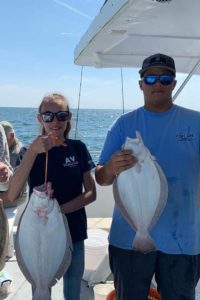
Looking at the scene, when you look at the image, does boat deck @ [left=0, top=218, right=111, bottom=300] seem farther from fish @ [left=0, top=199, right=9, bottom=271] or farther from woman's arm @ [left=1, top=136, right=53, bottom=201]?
woman's arm @ [left=1, top=136, right=53, bottom=201]

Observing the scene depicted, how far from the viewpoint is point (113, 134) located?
2.55 meters

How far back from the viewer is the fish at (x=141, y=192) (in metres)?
2.13

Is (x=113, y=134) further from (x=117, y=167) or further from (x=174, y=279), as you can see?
(x=174, y=279)

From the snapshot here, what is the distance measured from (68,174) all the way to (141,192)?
56 cm

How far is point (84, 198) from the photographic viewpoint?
257cm

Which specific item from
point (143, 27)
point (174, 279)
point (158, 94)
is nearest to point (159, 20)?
point (143, 27)

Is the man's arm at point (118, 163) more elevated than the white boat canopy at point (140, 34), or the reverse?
the white boat canopy at point (140, 34)

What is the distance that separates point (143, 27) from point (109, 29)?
39 cm

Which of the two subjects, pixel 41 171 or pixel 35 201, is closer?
pixel 35 201

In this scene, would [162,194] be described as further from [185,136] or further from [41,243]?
[41,243]

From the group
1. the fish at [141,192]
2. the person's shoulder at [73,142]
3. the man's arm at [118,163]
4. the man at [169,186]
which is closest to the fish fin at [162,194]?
the fish at [141,192]

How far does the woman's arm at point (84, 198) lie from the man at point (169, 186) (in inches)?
7.2

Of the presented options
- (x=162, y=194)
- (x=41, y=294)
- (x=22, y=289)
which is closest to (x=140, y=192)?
(x=162, y=194)

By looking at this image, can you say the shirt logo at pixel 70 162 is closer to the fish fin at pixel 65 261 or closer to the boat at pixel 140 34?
the fish fin at pixel 65 261
